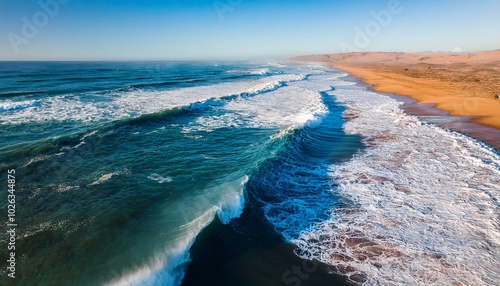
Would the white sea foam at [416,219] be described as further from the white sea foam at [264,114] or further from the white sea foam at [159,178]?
the white sea foam at [264,114]

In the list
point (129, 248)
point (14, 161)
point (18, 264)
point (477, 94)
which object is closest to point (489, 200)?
point (129, 248)

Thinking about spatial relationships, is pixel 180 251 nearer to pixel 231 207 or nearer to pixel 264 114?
pixel 231 207

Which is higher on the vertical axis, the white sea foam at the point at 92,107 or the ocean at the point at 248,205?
the white sea foam at the point at 92,107

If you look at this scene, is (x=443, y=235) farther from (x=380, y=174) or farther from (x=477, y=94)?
(x=477, y=94)

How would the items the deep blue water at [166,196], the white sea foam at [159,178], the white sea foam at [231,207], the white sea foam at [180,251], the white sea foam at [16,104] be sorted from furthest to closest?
the white sea foam at [16,104]
the white sea foam at [159,178]
the white sea foam at [231,207]
the deep blue water at [166,196]
the white sea foam at [180,251]

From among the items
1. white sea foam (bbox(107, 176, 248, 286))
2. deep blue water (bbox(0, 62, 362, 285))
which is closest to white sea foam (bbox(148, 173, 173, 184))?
deep blue water (bbox(0, 62, 362, 285))

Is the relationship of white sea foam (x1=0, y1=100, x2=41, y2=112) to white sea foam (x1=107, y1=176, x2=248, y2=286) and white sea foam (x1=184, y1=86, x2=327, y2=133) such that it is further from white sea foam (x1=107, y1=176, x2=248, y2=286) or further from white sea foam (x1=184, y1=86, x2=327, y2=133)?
white sea foam (x1=107, y1=176, x2=248, y2=286)

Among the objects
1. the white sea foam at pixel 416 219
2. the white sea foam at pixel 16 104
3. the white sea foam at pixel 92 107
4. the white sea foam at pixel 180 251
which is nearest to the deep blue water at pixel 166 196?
the white sea foam at pixel 180 251
